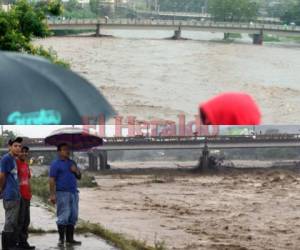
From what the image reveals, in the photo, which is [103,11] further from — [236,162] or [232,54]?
[236,162]

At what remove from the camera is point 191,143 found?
21.9 meters

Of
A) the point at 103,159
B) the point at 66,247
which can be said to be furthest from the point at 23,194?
the point at 103,159

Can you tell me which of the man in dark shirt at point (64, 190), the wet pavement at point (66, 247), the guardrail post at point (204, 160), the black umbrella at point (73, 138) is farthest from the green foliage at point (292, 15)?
the man in dark shirt at point (64, 190)

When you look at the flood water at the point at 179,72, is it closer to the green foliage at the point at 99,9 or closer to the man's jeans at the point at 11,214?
the green foliage at the point at 99,9

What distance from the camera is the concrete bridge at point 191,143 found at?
20.9 m

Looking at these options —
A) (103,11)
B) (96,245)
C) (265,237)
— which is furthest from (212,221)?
(103,11)

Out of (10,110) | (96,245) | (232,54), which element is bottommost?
(232,54)

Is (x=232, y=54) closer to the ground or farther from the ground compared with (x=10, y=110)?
closer to the ground

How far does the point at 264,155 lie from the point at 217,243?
12904 mm

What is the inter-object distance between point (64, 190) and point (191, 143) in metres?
14.9

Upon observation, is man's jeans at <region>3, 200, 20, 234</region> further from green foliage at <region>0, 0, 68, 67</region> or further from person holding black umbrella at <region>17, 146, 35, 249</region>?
green foliage at <region>0, 0, 68, 67</region>

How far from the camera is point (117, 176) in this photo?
795 inches

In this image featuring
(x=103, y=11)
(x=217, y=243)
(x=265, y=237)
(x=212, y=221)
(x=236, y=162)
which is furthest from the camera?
(x=103, y=11)

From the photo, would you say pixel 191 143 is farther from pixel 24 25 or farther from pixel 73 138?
pixel 73 138
